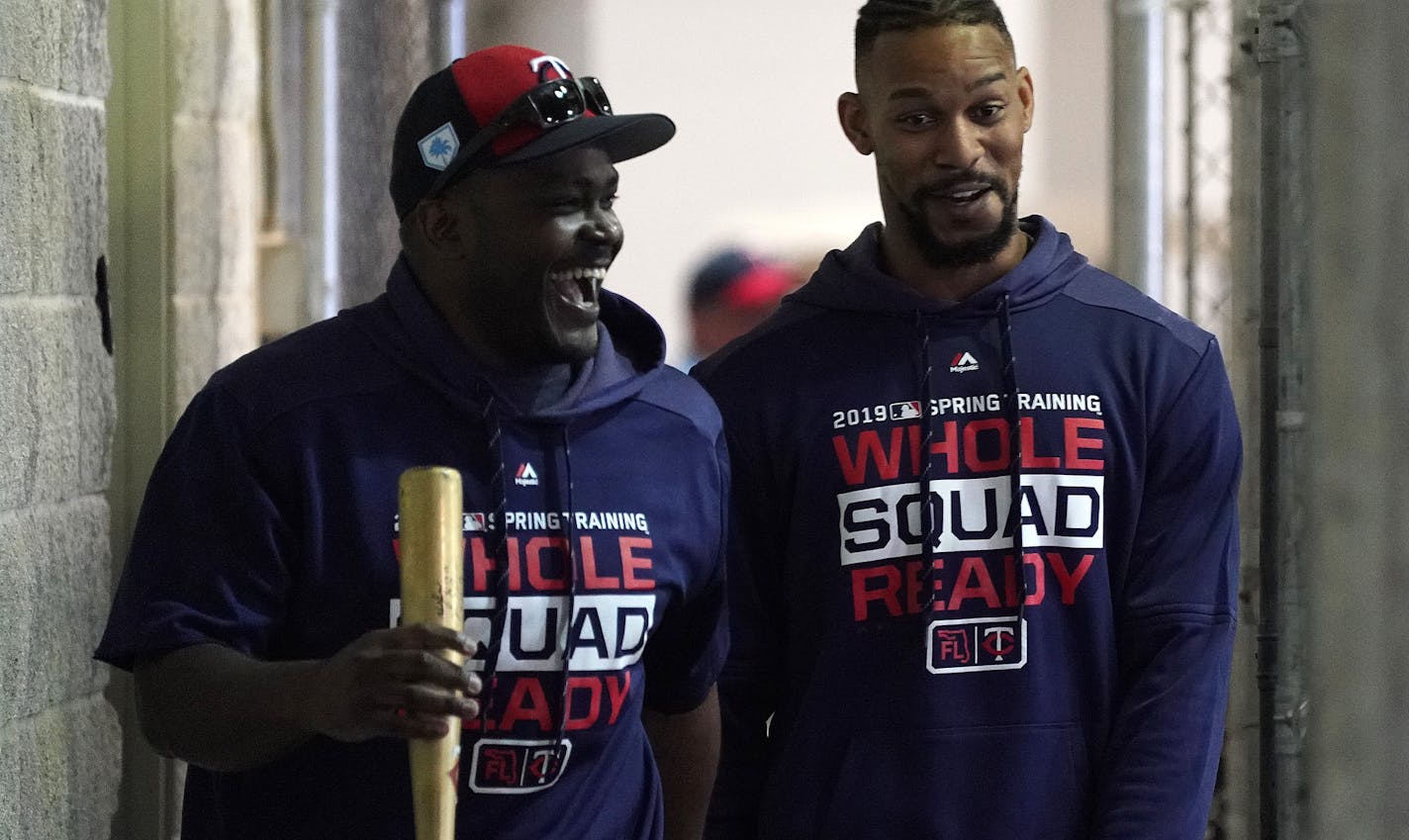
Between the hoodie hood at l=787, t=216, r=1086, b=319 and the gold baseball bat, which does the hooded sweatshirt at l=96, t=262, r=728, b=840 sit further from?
the hoodie hood at l=787, t=216, r=1086, b=319

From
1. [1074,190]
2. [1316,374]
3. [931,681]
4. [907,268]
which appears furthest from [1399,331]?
[1074,190]

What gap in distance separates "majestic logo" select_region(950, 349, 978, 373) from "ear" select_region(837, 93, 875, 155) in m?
0.38

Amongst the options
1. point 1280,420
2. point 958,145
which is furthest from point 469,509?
point 1280,420

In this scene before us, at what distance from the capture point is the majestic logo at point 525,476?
2.51 m

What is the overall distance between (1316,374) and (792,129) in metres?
19.2

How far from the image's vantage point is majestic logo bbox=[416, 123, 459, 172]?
253 cm

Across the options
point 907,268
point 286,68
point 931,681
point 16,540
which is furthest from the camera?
point 286,68

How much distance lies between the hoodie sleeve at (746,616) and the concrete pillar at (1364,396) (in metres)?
2.13

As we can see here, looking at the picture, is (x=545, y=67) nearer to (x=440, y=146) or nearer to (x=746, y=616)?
(x=440, y=146)

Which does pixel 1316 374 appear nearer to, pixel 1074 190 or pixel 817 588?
pixel 817 588

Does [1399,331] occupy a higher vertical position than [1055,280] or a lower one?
lower

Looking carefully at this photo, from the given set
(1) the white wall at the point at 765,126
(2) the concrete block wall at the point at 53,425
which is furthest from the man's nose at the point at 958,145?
(1) the white wall at the point at 765,126

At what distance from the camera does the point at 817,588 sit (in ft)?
9.56

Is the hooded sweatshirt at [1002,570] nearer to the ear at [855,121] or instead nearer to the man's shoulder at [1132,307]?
the man's shoulder at [1132,307]
